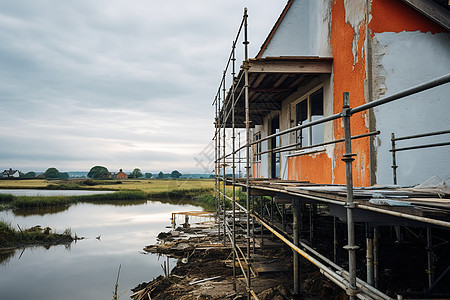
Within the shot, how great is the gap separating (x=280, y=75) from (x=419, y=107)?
3561 millimetres

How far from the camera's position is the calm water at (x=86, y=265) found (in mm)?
13422

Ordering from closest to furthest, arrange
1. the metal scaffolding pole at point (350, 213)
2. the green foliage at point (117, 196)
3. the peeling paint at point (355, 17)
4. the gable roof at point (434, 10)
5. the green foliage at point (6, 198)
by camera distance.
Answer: the metal scaffolding pole at point (350, 213) → the gable roof at point (434, 10) → the peeling paint at point (355, 17) → the green foliage at point (6, 198) → the green foliage at point (117, 196)

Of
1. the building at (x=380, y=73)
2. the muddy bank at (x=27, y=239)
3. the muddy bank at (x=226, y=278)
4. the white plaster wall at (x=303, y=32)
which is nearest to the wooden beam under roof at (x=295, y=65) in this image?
the building at (x=380, y=73)

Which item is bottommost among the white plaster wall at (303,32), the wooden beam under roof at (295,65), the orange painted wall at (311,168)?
the orange painted wall at (311,168)

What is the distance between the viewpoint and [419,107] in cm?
596

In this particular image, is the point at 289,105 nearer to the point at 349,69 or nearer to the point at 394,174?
the point at 349,69

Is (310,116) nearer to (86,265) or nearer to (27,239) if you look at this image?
(86,265)

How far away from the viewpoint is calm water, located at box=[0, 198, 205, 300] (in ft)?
44.0

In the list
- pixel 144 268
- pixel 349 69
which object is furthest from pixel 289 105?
pixel 144 268

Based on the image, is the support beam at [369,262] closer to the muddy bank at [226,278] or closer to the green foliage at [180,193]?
the muddy bank at [226,278]

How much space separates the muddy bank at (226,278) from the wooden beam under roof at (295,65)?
15.5 feet

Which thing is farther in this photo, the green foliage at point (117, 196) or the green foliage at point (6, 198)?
the green foliage at point (117, 196)

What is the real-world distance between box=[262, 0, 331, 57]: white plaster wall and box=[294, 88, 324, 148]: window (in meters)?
1.24

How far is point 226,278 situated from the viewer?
9086 millimetres
